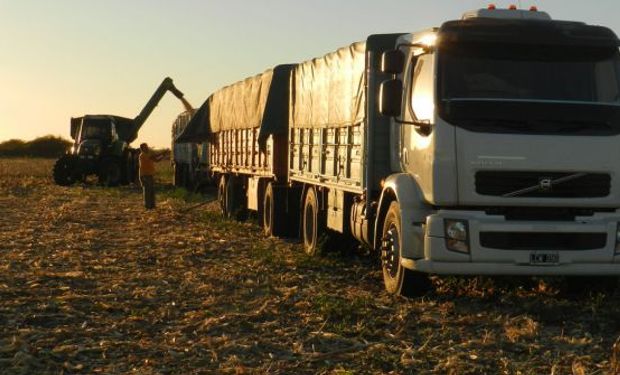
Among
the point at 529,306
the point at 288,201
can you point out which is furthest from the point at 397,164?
the point at 288,201

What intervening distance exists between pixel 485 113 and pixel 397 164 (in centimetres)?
170

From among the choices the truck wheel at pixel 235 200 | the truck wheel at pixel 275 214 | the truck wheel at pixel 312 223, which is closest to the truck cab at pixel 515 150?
the truck wheel at pixel 312 223

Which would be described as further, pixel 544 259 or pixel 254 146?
pixel 254 146

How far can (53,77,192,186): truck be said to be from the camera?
37656mm

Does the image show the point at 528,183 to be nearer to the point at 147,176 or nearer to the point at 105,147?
the point at 147,176

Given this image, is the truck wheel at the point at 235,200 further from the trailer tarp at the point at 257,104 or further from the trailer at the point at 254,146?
the trailer tarp at the point at 257,104

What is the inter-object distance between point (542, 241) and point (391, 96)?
80.4 inches

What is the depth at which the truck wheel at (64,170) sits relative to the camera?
38.4 metres

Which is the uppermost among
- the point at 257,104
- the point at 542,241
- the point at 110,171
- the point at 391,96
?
the point at 257,104

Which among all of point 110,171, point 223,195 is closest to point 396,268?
point 223,195

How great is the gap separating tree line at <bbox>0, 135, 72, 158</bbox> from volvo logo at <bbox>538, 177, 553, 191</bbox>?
103m

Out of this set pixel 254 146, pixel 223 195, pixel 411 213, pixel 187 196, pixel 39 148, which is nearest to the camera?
pixel 411 213

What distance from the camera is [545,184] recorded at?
31.1 ft

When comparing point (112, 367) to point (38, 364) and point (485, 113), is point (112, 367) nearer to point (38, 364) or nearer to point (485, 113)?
point (38, 364)
